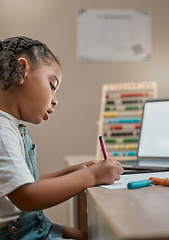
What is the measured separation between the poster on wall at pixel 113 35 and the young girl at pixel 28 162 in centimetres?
139

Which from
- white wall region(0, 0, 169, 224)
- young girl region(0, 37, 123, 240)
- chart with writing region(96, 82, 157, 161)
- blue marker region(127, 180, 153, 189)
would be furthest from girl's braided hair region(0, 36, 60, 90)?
white wall region(0, 0, 169, 224)

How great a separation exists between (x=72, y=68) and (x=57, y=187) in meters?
1.67

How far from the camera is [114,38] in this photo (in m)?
2.24

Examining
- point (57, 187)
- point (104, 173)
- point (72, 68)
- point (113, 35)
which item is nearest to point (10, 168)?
A: point (57, 187)

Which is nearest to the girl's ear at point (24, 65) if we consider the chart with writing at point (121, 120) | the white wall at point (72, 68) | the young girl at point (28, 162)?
the young girl at point (28, 162)

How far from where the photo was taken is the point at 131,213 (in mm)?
424

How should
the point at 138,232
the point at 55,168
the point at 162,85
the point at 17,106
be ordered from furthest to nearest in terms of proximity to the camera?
the point at 162,85
the point at 55,168
the point at 17,106
the point at 138,232

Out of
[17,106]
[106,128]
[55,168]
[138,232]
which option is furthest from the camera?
[55,168]

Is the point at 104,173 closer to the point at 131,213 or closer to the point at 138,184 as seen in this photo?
the point at 138,184

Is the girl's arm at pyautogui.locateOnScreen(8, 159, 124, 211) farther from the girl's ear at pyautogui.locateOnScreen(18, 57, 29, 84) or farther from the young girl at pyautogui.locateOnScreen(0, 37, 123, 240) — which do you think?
the girl's ear at pyautogui.locateOnScreen(18, 57, 29, 84)

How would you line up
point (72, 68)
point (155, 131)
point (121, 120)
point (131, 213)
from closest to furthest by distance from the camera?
point (131, 213) → point (155, 131) → point (121, 120) → point (72, 68)

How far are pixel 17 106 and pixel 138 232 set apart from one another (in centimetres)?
54

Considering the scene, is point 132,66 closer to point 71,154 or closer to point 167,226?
point 71,154

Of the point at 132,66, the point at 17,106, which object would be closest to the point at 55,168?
the point at 132,66
